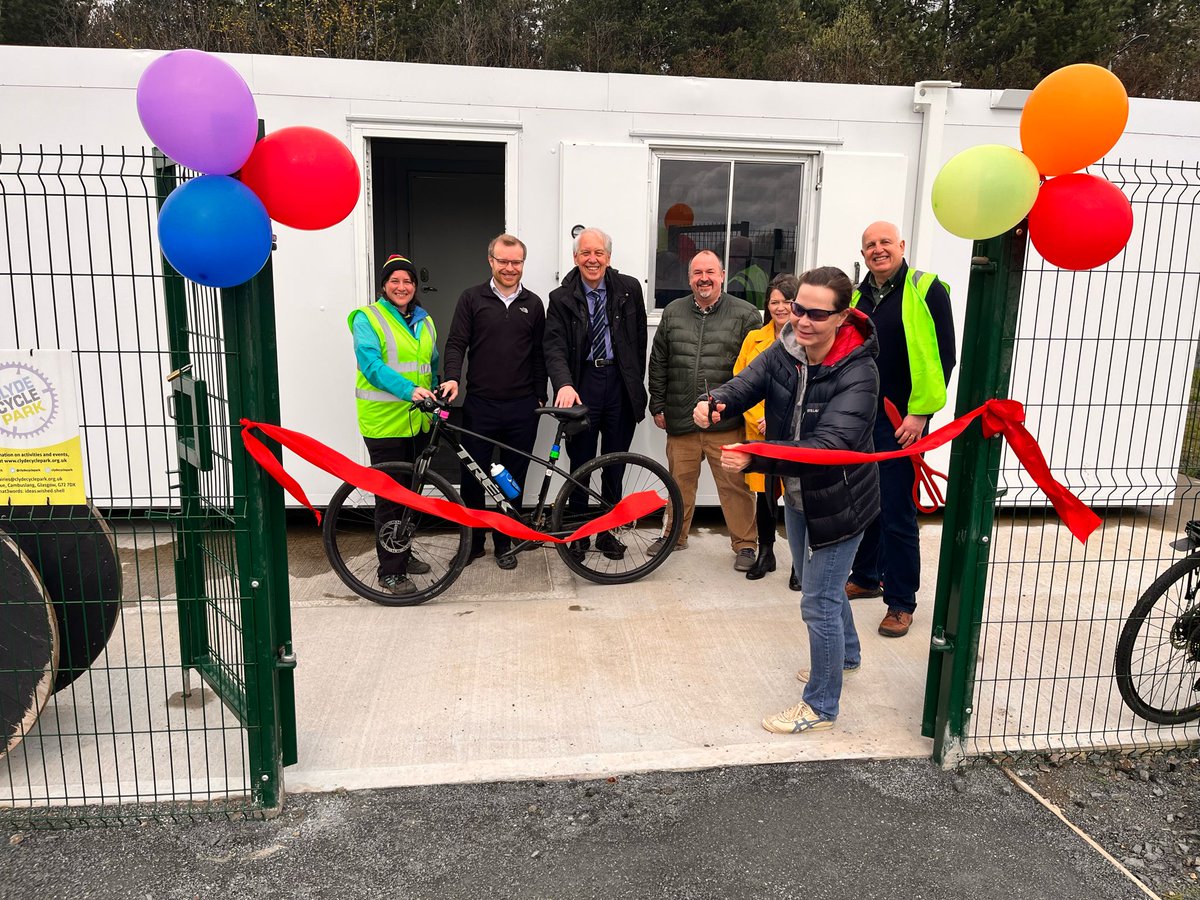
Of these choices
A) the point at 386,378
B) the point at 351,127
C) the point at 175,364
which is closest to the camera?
the point at 175,364

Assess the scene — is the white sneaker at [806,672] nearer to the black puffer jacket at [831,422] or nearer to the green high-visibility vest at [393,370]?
the black puffer jacket at [831,422]

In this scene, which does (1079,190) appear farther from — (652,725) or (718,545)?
(718,545)

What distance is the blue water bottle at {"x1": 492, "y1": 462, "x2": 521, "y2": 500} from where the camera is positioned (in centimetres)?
436

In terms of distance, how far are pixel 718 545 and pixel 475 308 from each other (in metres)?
2.05

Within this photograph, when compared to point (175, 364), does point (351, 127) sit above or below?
above

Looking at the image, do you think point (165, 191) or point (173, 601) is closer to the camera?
point (165, 191)

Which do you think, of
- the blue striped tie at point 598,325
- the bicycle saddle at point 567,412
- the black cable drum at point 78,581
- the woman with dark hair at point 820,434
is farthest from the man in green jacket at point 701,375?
the black cable drum at point 78,581

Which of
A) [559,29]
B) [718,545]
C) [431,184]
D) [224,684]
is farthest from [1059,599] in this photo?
A: [559,29]

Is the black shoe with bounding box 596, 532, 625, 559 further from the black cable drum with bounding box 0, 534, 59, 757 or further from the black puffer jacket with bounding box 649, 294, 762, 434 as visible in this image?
the black cable drum with bounding box 0, 534, 59, 757

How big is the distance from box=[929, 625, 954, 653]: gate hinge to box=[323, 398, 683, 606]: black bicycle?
165 centimetres

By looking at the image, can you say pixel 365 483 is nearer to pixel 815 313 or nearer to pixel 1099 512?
pixel 815 313

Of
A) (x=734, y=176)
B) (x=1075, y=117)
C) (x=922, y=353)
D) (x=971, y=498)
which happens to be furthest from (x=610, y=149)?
(x=971, y=498)

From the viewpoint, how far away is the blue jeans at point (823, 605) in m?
2.89

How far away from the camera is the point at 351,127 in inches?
187
